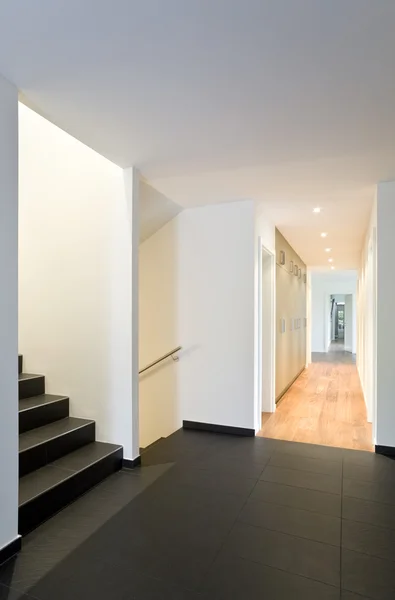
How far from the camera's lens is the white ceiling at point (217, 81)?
1566mm

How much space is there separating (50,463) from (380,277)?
3.35m

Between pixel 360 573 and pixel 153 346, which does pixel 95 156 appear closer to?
pixel 153 346

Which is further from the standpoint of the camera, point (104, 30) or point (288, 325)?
point (288, 325)

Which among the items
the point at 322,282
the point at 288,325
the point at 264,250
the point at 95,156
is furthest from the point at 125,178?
the point at 322,282

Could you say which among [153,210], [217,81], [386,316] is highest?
[217,81]

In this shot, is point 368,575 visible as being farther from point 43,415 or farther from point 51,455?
point 43,415

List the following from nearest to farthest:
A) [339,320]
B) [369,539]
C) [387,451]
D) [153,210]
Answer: [369,539] < [387,451] < [153,210] < [339,320]

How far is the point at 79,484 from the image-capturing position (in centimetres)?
266

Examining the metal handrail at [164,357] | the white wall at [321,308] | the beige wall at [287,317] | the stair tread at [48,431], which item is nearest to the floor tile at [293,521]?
the stair tread at [48,431]

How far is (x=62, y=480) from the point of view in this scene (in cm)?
252

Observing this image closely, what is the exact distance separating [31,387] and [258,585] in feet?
8.29

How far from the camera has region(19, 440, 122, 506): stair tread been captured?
2.37 m

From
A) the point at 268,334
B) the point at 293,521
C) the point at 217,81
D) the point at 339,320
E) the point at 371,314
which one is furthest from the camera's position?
the point at 339,320

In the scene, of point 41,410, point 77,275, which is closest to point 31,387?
point 41,410
